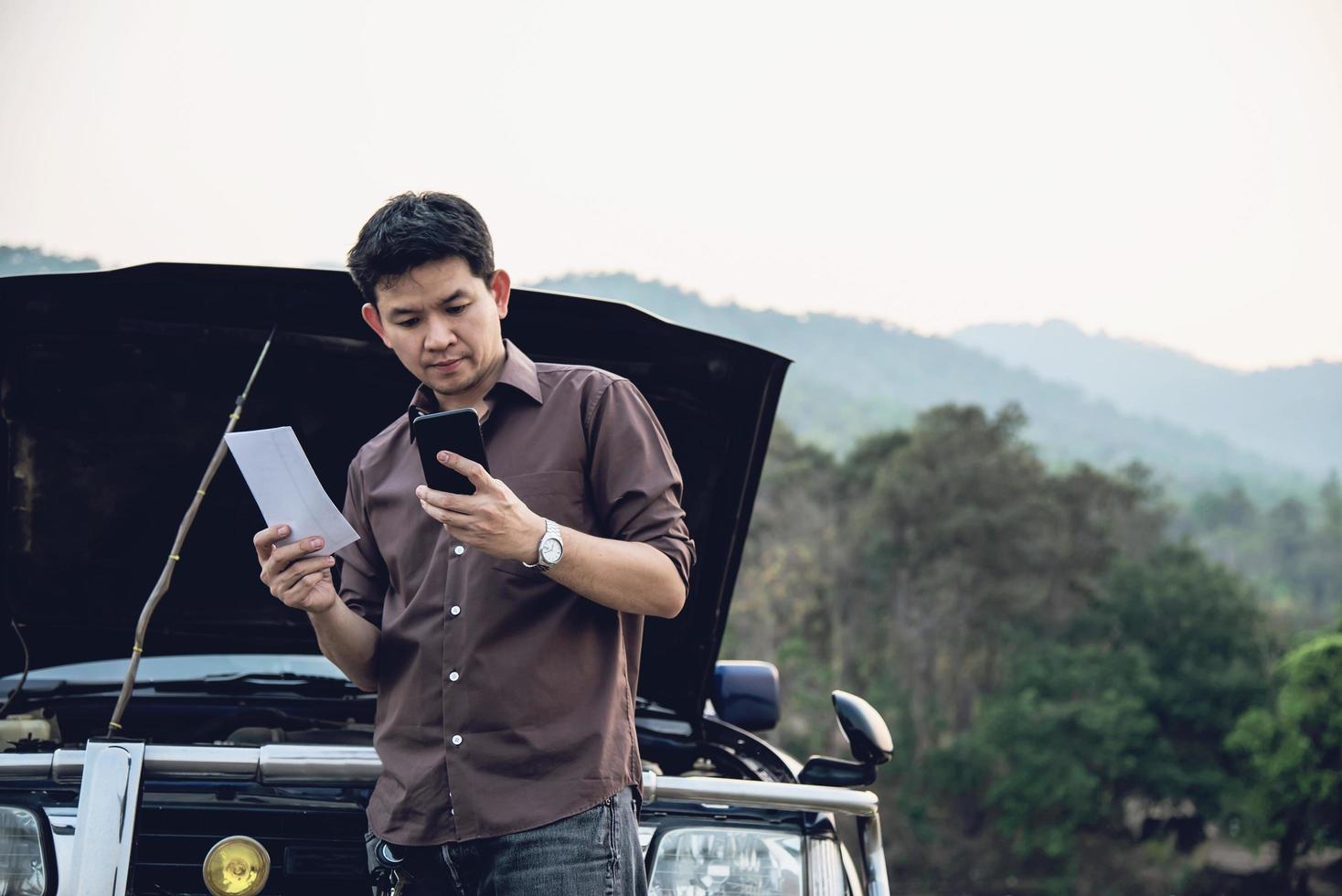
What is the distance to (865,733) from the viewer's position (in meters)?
2.93

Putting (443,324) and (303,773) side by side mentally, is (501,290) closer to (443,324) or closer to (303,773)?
(443,324)

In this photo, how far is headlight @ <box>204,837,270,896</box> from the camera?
253 cm

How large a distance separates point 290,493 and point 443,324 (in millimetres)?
435

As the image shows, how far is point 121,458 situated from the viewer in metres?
3.30

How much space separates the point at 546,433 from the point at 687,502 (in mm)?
1171

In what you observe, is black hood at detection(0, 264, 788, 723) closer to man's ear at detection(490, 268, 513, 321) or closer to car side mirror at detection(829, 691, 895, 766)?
car side mirror at detection(829, 691, 895, 766)

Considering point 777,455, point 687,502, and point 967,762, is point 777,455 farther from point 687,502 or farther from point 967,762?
point 687,502

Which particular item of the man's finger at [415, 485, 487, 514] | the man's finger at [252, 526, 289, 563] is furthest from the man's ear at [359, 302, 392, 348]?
the man's finger at [415, 485, 487, 514]

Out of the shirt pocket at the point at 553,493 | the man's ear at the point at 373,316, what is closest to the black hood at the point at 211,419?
the man's ear at the point at 373,316

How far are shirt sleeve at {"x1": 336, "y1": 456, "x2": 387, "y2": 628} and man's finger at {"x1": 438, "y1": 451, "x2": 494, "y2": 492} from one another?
0.60 m

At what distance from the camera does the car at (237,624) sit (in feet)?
8.39

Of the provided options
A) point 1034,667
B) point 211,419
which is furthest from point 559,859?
point 1034,667

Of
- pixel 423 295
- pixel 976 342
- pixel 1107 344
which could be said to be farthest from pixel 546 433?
pixel 1107 344

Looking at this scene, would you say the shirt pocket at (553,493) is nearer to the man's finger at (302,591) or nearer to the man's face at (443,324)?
the man's face at (443,324)
